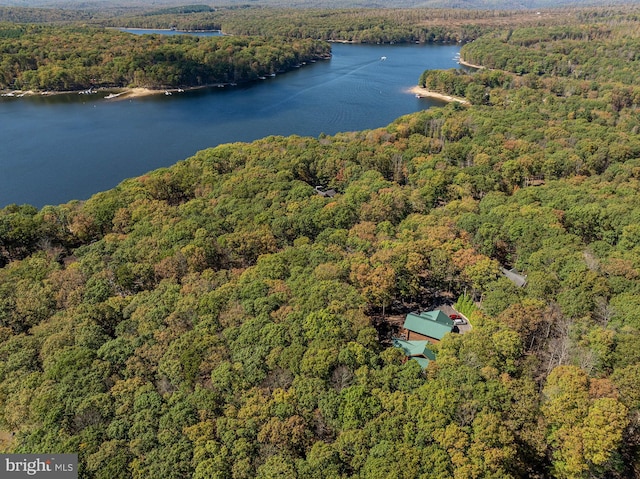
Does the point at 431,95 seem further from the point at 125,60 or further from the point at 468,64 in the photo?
the point at 125,60

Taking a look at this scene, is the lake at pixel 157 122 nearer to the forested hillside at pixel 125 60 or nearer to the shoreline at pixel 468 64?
the forested hillside at pixel 125 60

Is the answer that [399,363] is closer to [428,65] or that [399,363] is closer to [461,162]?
[461,162]

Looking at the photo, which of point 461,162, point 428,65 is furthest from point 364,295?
point 428,65

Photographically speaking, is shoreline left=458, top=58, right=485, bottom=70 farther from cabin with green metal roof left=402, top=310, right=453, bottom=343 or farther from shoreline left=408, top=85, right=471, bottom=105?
cabin with green metal roof left=402, top=310, right=453, bottom=343

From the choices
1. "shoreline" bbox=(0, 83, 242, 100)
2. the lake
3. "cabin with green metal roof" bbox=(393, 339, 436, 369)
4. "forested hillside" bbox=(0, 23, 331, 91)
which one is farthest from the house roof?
"forested hillside" bbox=(0, 23, 331, 91)

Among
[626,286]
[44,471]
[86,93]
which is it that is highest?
[86,93]

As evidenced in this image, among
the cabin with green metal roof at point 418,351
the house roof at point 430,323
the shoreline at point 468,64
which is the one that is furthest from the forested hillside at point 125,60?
the cabin with green metal roof at point 418,351
